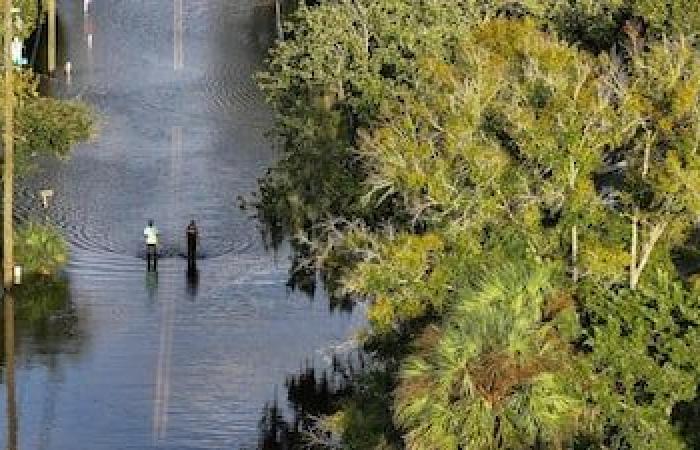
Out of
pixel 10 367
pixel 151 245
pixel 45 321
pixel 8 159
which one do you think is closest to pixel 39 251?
pixel 8 159

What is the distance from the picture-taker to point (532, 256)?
23.2 m

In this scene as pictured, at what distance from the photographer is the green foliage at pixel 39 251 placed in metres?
40.0

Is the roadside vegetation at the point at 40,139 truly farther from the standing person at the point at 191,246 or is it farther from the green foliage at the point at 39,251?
the standing person at the point at 191,246

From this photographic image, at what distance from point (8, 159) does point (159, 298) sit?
4.72 meters

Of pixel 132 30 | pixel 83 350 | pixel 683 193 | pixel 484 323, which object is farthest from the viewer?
pixel 132 30

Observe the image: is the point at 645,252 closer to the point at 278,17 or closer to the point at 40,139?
the point at 40,139

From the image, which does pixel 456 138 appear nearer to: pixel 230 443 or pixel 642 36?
pixel 230 443

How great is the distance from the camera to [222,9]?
81.7m

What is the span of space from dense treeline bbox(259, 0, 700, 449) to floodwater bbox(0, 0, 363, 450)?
21.8 feet

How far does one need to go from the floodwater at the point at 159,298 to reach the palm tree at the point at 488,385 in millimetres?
9802

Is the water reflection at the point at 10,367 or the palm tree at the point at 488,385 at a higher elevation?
the palm tree at the point at 488,385

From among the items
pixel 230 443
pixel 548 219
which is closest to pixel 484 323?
pixel 548 219

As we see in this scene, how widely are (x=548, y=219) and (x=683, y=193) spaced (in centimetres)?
202

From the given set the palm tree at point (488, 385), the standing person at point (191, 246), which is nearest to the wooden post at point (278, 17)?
the standing person at point (191, 246)
